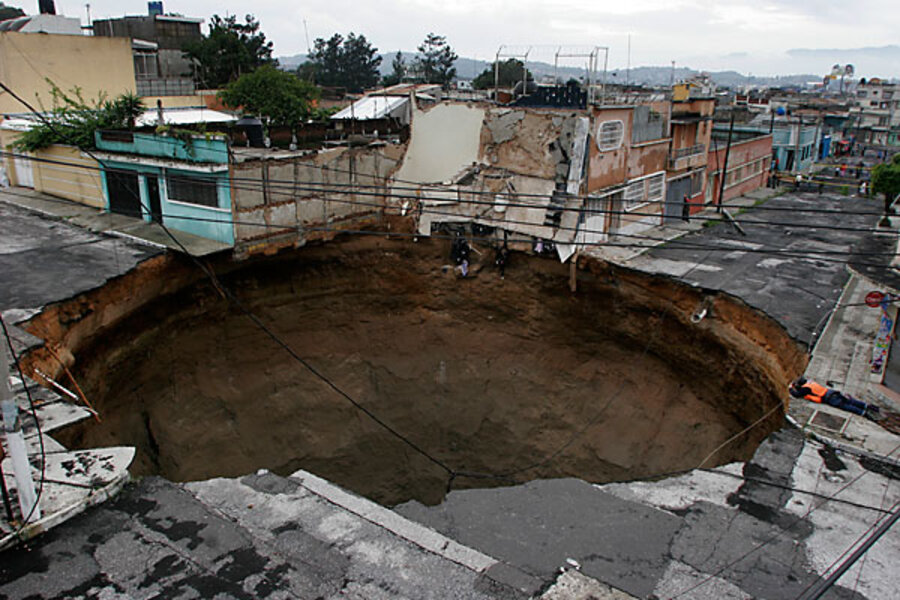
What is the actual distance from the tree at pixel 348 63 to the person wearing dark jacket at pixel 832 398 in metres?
61.8

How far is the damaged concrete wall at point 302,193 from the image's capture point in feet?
51.7

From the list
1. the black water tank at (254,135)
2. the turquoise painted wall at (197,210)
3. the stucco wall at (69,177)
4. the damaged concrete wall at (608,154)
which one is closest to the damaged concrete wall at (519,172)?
the damaged concrete wall at (608,154)

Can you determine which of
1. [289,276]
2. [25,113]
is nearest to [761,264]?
[289,276]

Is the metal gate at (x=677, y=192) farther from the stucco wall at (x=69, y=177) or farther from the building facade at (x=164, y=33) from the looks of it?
the building facade at (x=164, y=33)

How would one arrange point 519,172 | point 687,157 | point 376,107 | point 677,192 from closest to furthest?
point 519,172, point 687,157, point 677,192, point 376,107

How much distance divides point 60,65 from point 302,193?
14729 millimetres

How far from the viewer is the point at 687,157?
21406 mm

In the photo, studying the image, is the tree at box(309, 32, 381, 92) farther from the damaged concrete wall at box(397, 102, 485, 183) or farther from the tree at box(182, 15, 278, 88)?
the damaged concrete wall at box(397, 102, 485, 183)

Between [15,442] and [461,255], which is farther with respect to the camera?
[461,255]

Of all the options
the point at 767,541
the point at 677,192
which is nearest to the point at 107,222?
the point at 767,541

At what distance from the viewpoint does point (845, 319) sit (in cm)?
1320

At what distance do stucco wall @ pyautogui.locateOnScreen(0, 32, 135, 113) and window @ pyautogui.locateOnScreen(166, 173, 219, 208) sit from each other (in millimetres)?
8417

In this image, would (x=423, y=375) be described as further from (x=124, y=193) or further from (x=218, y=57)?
(x=218, y=57)

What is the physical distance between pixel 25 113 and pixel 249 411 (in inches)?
664
